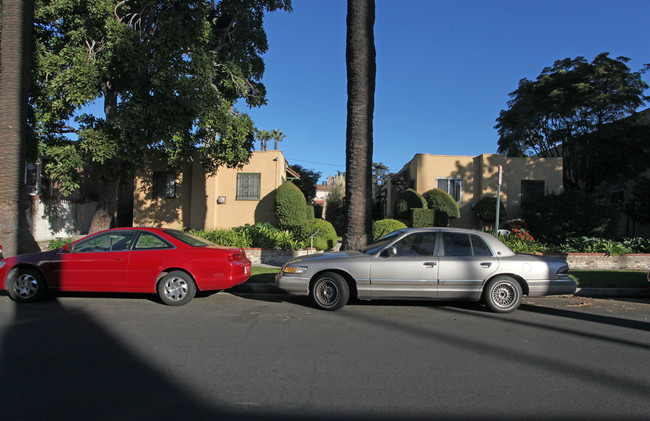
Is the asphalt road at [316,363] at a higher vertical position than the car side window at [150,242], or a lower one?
Result: lower

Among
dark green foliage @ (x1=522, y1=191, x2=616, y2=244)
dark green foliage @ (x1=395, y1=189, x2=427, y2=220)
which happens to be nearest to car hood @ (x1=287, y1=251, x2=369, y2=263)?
dark green foliage @ (x1=395, y1=189, x2=427, y2=220)

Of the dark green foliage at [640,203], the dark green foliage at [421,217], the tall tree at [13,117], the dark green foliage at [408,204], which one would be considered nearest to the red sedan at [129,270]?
the tall tree at [13,117]

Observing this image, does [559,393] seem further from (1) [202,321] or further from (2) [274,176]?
(2) [274,176]

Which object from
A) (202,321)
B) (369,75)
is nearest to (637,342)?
(202,321)

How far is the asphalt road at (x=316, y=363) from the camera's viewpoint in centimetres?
330

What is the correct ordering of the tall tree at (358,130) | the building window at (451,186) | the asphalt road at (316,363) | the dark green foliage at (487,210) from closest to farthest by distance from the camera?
the asphalt road at (316,363), the tall tree at (358,130), the dark green foliage at (487,210), the building window at (451,186)

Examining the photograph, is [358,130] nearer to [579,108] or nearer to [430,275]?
[430,275]

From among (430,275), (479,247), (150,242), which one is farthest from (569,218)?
(150,242)

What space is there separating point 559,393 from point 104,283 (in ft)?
23.3

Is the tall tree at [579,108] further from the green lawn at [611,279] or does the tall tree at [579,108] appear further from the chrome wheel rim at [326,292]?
the chrome wheel rim at [326,292]

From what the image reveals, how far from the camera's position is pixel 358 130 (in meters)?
9.35

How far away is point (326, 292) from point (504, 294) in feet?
10.4

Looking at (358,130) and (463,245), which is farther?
(358,130)

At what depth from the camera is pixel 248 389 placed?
364 cm
